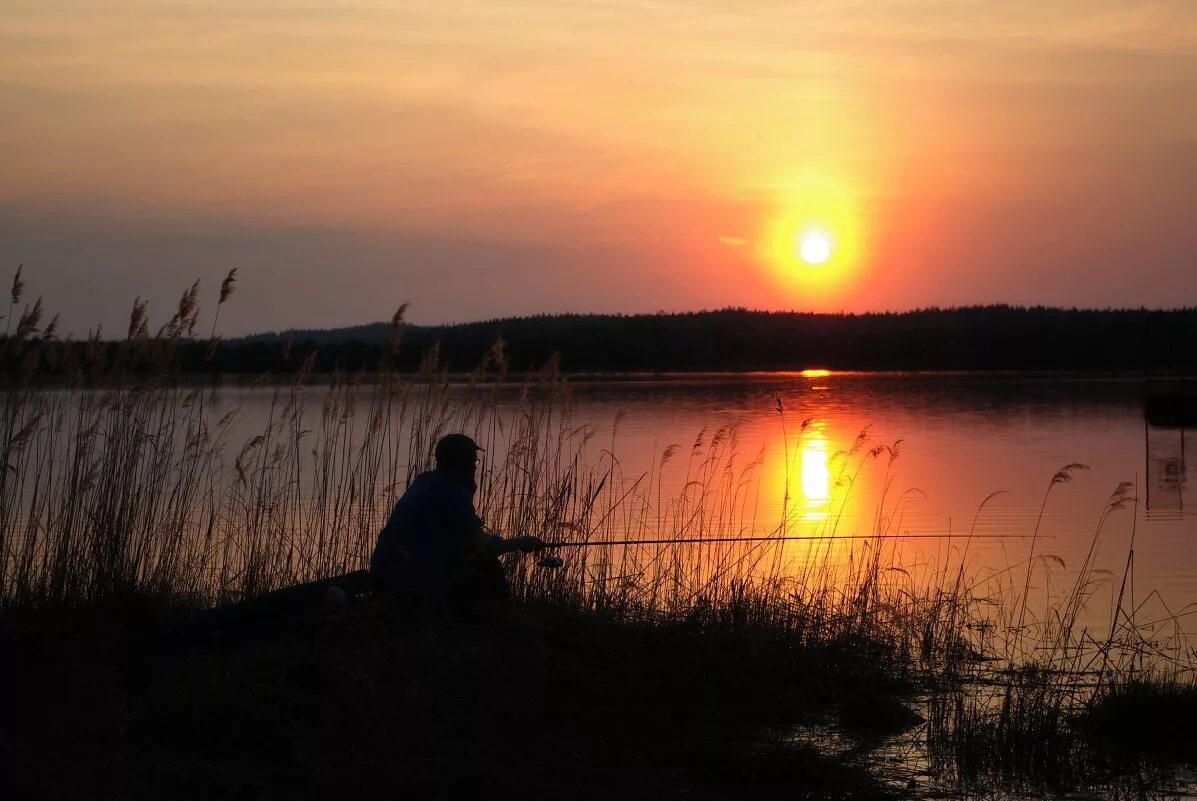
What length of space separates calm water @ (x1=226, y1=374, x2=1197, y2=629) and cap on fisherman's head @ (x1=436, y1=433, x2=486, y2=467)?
2.97 meters

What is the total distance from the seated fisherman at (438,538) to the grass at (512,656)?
0.23 meters

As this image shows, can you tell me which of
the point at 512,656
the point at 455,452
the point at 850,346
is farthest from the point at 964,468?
the point at 850,346

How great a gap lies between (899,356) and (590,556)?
7298 cm

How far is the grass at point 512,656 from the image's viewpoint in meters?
4.90

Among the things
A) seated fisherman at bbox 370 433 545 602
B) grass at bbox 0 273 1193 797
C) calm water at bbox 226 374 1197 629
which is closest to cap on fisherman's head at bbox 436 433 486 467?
seated fisherman at bbox 370 433 545 602

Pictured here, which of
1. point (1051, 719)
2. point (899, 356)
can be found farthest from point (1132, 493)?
point (899, 356)

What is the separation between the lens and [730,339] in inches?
3253

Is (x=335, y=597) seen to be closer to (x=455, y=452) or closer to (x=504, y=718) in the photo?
(x=455, y=452)

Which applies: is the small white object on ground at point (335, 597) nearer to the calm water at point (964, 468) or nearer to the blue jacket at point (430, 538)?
the blue jacket at point (430, 538)

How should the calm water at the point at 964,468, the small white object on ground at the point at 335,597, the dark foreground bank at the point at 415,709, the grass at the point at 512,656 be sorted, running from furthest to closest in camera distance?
the calm water at the point at 964,468 < the small white object on ground at the point at 335,597 < the grass at the point at 512,656 < the dark foreground bank at the point at 415,709

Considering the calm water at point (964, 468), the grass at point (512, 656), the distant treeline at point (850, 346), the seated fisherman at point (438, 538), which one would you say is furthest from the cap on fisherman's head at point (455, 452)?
the distant treeline at point (850, 346)

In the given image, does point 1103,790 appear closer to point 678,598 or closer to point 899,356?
point 678,598

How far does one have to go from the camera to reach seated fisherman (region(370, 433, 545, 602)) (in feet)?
20.5

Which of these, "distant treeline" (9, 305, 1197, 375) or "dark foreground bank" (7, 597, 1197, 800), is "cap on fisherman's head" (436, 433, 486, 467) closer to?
"dark foreground bank" (7, 597, 1197, 800)
